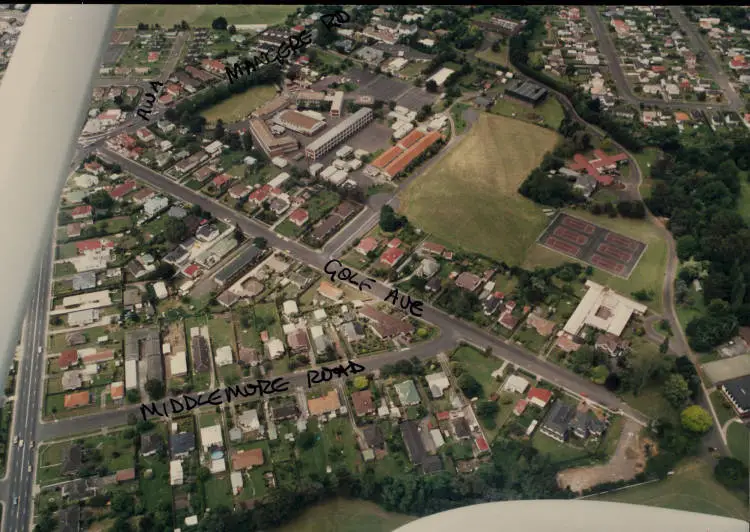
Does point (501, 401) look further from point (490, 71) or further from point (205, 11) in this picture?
point (205, 11)

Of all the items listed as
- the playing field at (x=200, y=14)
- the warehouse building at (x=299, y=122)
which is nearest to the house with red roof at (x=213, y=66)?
the playing field at (x=200, y=14)

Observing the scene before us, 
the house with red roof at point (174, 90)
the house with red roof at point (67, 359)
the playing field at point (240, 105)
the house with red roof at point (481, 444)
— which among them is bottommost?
the house with red roof at point (481, 444)

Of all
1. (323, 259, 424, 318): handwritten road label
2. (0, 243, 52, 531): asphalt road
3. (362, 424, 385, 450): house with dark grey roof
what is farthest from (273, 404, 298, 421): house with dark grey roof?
(0, 243, 52, 531): asphalt road

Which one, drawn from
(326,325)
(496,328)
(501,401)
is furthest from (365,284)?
(501,401)

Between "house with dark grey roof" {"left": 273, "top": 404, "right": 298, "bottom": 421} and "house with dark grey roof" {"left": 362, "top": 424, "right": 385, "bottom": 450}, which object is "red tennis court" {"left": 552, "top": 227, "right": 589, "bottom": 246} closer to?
"house with dark grey roof" {"left": 362, "top": 424, "right": 385, "bottom": 450}

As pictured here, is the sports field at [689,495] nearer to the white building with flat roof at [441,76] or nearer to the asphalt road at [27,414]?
the asphalt road at [27,414]

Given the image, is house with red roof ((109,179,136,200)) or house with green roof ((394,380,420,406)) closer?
house with green roof ((394,380,420,406))
